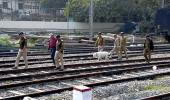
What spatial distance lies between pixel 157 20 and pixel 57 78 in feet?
84.3

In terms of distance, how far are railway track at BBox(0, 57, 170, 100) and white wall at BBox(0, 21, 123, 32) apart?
40.9 m

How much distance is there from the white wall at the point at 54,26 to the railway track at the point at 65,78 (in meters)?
40.9

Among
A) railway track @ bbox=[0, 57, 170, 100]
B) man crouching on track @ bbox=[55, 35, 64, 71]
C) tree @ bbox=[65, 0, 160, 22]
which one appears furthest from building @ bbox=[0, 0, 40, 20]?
railway track @ bbox=[0, 57, 170, 100]

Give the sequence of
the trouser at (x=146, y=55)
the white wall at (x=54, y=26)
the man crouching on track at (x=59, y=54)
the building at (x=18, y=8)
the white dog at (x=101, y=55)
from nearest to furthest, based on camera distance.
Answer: the man crouching on track at (x=59, y=54)
the trouser at (x=146, y=55)
the white dog at (x=101, y=55)
the white wall at (x=54, y=26)
the building at (x=18, y=8)

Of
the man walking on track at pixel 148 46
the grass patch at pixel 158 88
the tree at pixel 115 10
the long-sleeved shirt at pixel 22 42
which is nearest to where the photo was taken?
the grass patch at pixel 158 88

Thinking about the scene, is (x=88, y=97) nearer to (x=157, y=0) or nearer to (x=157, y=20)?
(x=157, y=20)

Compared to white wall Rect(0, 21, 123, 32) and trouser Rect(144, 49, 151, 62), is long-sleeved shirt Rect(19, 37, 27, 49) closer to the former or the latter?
trouser Rect(144, 49, 151, 62)

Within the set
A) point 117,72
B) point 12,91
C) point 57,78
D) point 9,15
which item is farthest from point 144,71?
point 9,15

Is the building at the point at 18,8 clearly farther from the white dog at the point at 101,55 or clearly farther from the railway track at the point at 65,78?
the railway track at the point at 65,78

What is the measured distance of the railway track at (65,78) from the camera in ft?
39.9

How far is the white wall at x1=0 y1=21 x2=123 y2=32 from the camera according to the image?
58794 millimetres

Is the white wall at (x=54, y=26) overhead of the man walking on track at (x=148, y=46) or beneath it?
beneath

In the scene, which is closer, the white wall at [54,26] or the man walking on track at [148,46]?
the man walking on track at [148,46]

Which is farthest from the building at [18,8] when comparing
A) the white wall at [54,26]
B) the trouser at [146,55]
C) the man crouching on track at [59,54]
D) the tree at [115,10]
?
the man crouching on track at [59,54]
